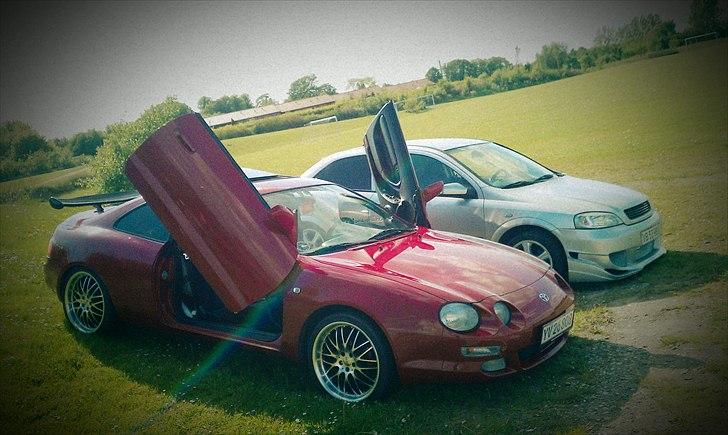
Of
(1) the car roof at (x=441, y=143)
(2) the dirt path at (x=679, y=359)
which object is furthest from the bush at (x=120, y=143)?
(2) the dirt path at (x=679, y=359)

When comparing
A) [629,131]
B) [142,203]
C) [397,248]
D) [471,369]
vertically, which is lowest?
[629,131]

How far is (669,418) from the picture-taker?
3.54m

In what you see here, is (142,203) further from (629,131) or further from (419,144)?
(629,131)

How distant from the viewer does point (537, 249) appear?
6344mm

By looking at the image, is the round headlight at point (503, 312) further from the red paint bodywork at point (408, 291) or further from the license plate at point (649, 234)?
the license plate at point (649, 234)

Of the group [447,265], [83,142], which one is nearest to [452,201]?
[447,265]

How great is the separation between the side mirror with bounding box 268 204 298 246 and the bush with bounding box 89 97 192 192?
3035cm

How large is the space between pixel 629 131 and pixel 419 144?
22.1 m

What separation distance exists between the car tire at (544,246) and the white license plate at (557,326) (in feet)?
5.96

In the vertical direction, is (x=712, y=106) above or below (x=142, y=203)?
A: below

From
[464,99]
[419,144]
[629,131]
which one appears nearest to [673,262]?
[419,144]

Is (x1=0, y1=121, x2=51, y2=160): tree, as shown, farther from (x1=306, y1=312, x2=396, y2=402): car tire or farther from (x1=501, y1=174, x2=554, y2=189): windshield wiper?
(x1=306, y1=312, x2=396, y2=402): car tire

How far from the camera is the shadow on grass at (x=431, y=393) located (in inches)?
149

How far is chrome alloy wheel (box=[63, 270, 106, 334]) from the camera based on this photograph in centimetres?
555
